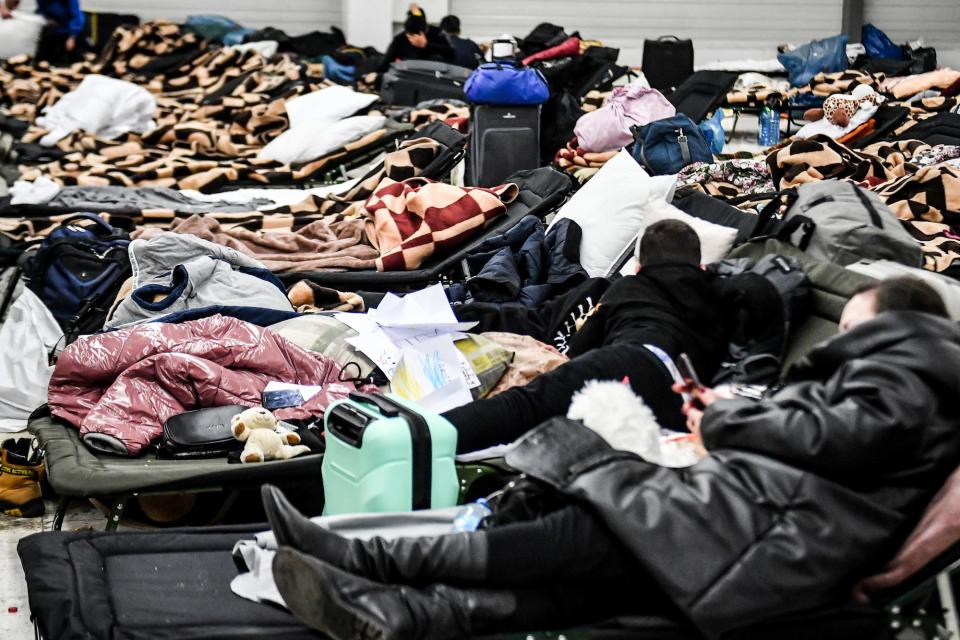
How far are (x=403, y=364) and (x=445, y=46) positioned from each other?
273 inches

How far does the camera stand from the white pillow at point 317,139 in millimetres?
7812

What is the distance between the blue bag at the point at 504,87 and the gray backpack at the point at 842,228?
2.71 m

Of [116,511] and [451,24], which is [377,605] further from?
[451,24]

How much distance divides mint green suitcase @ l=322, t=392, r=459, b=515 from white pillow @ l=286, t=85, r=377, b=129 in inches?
219

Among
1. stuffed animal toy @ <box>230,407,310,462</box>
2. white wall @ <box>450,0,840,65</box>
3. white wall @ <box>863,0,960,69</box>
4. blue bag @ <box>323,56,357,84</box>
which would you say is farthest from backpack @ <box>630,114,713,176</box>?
white wall @ <box>863,0,960,69</box>

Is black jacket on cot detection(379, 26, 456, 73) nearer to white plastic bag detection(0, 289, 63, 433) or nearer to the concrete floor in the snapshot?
white plastic bag detection(0, 289, 63, 433)

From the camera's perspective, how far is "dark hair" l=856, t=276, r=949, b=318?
2516mm

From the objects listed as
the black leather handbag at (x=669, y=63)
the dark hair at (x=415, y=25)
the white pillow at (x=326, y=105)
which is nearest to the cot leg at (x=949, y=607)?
the white pillow at (x=326, y=105)

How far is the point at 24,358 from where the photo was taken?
→ 15.2 ft

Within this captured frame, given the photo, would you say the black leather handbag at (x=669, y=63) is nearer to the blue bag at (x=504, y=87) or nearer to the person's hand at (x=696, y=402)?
the blue bag at (x=504, y=87)

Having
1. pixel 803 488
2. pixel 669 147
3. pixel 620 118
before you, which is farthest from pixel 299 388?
pixel 620 118

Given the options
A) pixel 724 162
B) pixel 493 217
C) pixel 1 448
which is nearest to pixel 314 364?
pixel 1 448

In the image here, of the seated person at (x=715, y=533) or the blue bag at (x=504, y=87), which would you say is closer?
the seated person at (x=715, y=533)

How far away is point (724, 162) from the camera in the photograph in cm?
562
